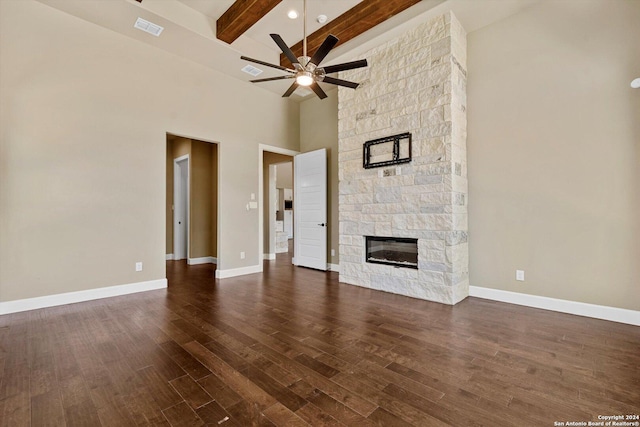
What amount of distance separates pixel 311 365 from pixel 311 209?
4.00 metres

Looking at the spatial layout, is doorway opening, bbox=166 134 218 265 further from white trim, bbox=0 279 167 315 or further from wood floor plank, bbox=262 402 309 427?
wood floor plank, bbox=262 402 309 427

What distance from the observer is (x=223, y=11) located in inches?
155

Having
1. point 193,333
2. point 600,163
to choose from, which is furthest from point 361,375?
point 600,163

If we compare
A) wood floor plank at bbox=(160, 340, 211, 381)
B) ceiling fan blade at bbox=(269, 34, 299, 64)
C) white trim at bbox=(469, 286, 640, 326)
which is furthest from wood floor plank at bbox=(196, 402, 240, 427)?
white trim at bbox=(469, 286, 640, 326)

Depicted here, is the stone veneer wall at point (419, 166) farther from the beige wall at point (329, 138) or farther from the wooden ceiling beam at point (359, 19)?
the beige wall at point (329, 138)

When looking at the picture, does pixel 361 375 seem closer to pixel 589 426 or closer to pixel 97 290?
pixel 589 426

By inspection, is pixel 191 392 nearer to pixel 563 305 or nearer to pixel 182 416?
pixel 182 416

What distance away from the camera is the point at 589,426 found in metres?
1.50

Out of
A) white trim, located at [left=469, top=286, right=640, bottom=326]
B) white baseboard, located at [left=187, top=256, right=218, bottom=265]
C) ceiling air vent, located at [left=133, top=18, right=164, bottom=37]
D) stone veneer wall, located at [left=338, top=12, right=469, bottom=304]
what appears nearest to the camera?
white trim, located at [left=469, top=286, right=640, bottom=326]

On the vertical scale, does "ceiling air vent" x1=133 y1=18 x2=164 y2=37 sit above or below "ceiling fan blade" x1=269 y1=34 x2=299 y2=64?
above

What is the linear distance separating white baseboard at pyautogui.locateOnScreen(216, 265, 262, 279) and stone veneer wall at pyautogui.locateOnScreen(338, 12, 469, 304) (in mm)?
1894

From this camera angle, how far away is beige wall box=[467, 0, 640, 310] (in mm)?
2971

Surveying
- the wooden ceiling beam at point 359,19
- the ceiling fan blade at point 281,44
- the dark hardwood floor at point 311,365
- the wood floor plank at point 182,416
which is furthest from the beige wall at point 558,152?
the wood floor plank at point 182,416

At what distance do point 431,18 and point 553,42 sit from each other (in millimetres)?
1433
